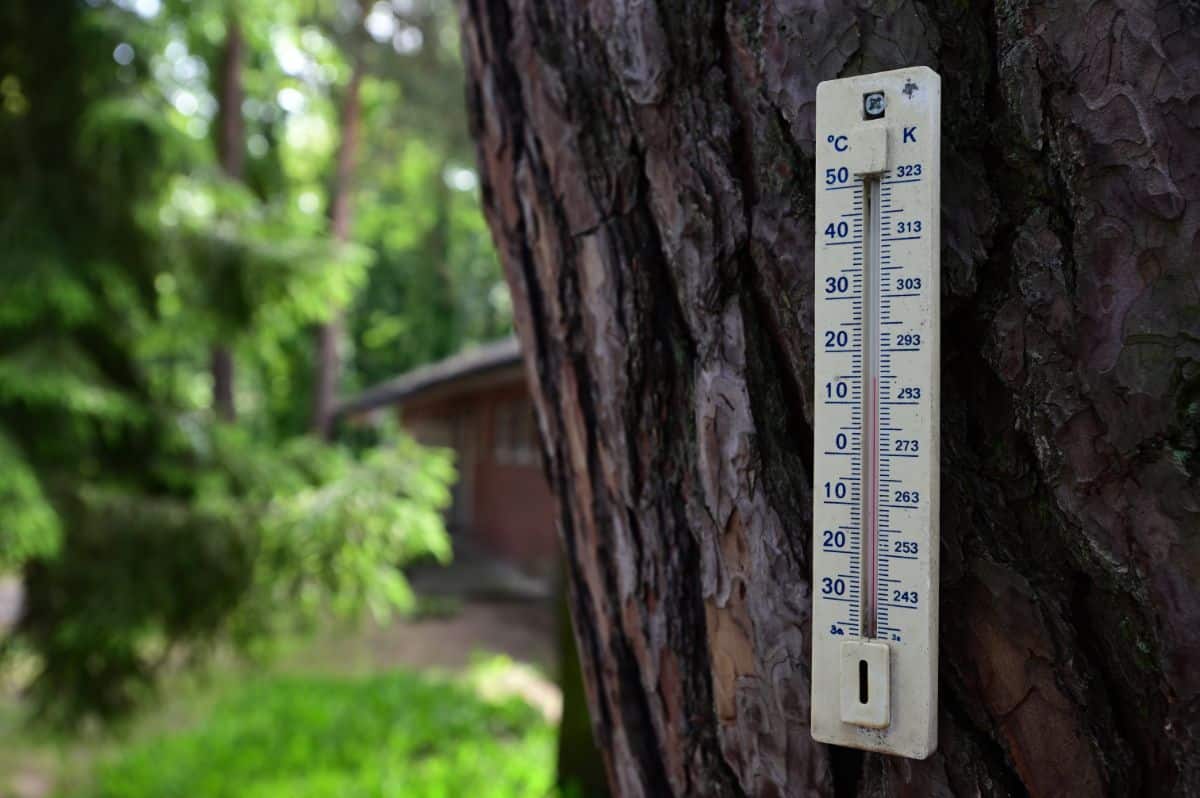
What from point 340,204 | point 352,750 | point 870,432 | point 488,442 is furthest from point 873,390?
point 488,442

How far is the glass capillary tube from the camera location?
4.20 ft

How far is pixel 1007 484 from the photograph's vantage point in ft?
4.05

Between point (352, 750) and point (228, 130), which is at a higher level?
point (228, 130)

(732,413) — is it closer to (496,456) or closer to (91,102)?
(91,102)

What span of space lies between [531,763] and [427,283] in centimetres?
1883

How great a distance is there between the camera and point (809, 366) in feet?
4.41

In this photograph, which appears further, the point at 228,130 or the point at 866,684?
the point at 228,130

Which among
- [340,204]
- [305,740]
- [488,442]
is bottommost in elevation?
[305,740]

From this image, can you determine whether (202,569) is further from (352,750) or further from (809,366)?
(809,366)

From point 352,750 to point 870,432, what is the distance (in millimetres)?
6198

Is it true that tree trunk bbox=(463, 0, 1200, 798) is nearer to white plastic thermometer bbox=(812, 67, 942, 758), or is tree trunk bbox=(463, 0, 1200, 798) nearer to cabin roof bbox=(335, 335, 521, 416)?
white plastic thermometer bbox=(812, 67, 942, 758)

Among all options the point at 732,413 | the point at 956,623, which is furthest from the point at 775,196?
the point at 956,623

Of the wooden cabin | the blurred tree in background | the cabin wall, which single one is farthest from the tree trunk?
the cabin wall

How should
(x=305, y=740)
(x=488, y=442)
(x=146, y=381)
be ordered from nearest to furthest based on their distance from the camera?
(x=305, y=740), (x=146, y=381), (x=488, y=442)
